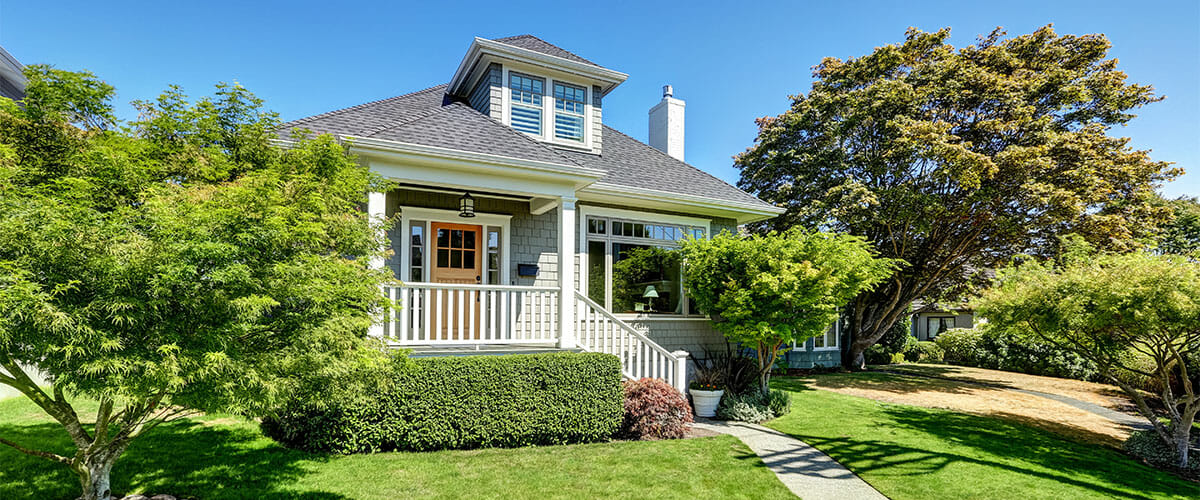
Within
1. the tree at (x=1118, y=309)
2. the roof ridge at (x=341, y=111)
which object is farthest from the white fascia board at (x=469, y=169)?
the tree at (x=1118, y=309)

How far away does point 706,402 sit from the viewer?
28.1ft

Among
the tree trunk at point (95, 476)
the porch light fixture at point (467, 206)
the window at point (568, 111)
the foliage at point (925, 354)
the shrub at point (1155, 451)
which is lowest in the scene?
the foliage at point (925, 354)

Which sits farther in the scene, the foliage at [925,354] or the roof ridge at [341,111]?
the foliage at [925,354]

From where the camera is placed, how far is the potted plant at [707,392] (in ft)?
28.1

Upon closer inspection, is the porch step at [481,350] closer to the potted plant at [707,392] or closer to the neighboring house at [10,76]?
the potted plant at [707,392]

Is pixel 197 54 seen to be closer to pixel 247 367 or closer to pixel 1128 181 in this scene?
pixel 247 367

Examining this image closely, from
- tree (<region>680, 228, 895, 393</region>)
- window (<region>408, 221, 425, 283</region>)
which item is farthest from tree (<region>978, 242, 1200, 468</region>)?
window (<region>408, 221, 425, 283</region>)

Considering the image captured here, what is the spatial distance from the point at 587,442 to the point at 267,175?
4781 millimetres

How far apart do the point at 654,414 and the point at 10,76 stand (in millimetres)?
12387

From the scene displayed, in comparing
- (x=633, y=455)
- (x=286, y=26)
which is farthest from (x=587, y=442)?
(x=286, y=26)

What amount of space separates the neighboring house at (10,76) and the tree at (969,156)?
16578mm

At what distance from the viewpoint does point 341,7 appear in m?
9.16

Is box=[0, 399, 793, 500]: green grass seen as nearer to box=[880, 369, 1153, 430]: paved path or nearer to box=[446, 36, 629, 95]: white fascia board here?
box=[446, 36, 629, 95]: white fascia board

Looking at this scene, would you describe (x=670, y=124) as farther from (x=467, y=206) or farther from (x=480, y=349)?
(x=480, y=349)
